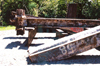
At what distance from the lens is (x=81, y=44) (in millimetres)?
2885

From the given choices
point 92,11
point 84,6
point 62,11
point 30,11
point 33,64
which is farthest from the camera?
point 30,11

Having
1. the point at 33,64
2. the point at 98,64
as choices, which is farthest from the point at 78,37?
the point at 33,64

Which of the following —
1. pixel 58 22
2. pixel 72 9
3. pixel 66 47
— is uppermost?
pixel 72 9

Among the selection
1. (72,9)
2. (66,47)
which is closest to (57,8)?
(72,9)

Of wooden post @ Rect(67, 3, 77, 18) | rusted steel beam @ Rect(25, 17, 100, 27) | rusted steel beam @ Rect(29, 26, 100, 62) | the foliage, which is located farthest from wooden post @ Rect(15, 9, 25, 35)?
the foliage

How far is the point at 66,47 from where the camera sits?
2.82m

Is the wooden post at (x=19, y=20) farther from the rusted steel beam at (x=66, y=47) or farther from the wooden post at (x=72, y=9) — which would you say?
the wooden post at (x=72, y=9)

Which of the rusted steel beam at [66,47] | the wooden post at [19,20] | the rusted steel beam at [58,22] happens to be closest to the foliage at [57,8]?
the rusted steel beam at [58,22]

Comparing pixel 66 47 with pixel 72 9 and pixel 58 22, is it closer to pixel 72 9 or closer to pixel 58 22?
pixel 58 22

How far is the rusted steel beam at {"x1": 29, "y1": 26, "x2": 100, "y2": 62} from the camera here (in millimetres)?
2795

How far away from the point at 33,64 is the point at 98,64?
4.31 ft

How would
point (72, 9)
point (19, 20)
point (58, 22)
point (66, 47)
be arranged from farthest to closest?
point (72, 9) < point (58, 22) < point (19, 20) < point (66, 47)

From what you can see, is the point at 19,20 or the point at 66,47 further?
the point at 19,20

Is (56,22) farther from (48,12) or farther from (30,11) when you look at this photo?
(30,11)
